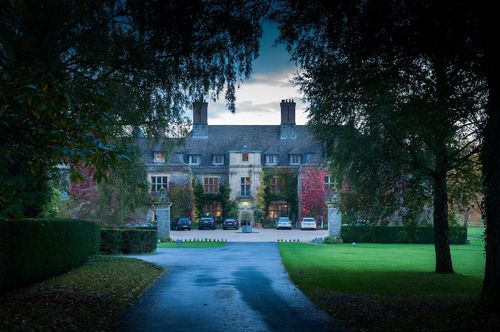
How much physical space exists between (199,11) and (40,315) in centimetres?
606

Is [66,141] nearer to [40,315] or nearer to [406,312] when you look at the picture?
[40,315]

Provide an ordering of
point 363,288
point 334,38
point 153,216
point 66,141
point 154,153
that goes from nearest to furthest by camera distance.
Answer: point 66,141 → point 334,38 → point 363,288 → point 153,216 → point 154,153

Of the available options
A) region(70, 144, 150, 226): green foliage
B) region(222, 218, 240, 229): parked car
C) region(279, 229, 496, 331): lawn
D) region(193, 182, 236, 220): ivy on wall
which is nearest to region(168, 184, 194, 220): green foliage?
region(193, 182, 236, 220): ivy on wall

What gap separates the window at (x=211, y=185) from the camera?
231ft

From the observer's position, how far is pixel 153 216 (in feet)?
214

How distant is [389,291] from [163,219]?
30.0 m

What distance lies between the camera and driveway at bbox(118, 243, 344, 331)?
32.0ft

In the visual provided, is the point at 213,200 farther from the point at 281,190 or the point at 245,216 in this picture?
the point at 281,190

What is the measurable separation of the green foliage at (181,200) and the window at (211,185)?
4.32 meters

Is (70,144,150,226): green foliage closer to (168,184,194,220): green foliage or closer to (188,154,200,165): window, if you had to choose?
(168,184,194,220): green foliage

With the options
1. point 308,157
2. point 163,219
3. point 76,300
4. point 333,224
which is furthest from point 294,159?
point 76,300

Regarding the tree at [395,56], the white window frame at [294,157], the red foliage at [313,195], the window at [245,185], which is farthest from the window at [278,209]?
the tree at [395,56]

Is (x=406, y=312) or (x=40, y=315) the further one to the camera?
(x=406, y=312)

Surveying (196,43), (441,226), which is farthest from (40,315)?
(441,226)
